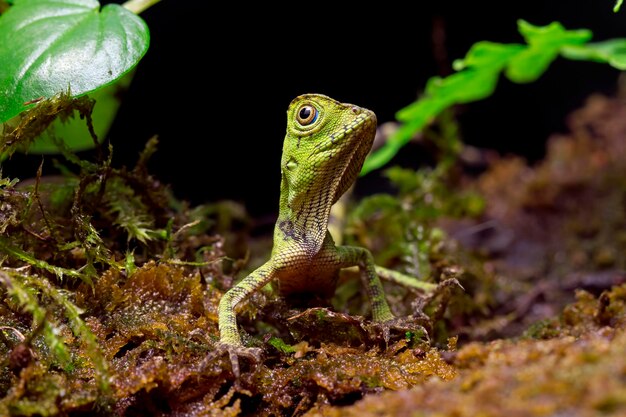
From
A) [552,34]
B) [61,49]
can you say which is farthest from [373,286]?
[552,34]

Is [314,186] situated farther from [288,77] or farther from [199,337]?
[288,77]

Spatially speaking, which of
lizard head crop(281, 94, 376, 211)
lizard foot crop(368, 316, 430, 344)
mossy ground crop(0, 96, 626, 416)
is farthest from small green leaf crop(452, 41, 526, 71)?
lizard foot crop(368, 316, 430, 344)

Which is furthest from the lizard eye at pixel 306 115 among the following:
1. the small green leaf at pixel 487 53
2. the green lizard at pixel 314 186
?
the small green leaf at pixel 487 53

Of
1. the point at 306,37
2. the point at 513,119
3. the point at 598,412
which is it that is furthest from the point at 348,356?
the point at 513,119

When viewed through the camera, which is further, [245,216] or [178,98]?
[178,98]

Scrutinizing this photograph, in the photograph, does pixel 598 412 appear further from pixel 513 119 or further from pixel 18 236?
pixel 513 119

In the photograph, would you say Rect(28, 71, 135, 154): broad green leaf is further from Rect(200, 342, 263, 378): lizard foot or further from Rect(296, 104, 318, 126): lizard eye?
Rect(200, 342, 263, 378): lizard foot
